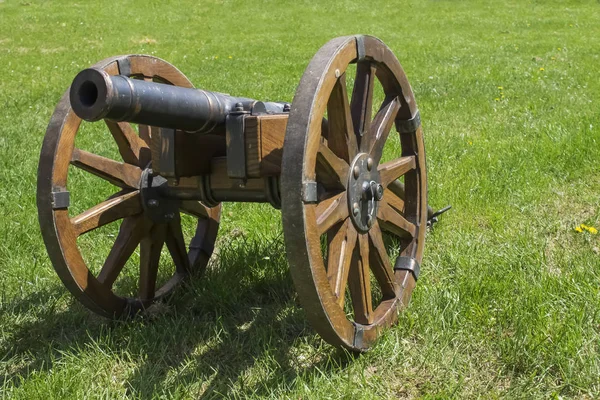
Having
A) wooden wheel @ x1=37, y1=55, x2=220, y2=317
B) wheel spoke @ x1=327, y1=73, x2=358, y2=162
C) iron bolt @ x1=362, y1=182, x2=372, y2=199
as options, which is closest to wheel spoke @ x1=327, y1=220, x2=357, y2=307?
iron bolt @ x1=362, y1=182, x2=372, y2=199

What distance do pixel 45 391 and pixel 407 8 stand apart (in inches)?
776

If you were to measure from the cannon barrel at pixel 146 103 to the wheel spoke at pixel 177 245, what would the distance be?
0.84 meters

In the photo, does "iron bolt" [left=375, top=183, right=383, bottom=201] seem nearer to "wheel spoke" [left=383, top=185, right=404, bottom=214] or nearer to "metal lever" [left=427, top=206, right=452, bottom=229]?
"wheel spoke" [left=383, top=185, right=404, bottom=214]

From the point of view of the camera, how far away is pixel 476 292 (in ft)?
10.0

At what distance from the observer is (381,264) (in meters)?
2.87

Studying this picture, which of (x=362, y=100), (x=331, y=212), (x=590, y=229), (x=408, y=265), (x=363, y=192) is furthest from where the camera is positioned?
(x=590, y=229)

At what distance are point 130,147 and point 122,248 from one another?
0.48m

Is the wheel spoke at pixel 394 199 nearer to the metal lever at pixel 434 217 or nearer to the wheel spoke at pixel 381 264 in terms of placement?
the wheel spoke at pixel 381 264

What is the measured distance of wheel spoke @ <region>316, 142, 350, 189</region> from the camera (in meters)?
2.37

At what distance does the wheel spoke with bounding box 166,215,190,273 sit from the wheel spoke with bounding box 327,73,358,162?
3.34ft

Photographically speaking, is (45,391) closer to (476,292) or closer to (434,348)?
(434,348)

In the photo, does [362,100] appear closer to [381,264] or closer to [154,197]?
[381,264]

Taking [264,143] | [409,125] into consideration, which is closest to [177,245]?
[264,143]

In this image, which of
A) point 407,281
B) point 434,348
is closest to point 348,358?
point 434,348
